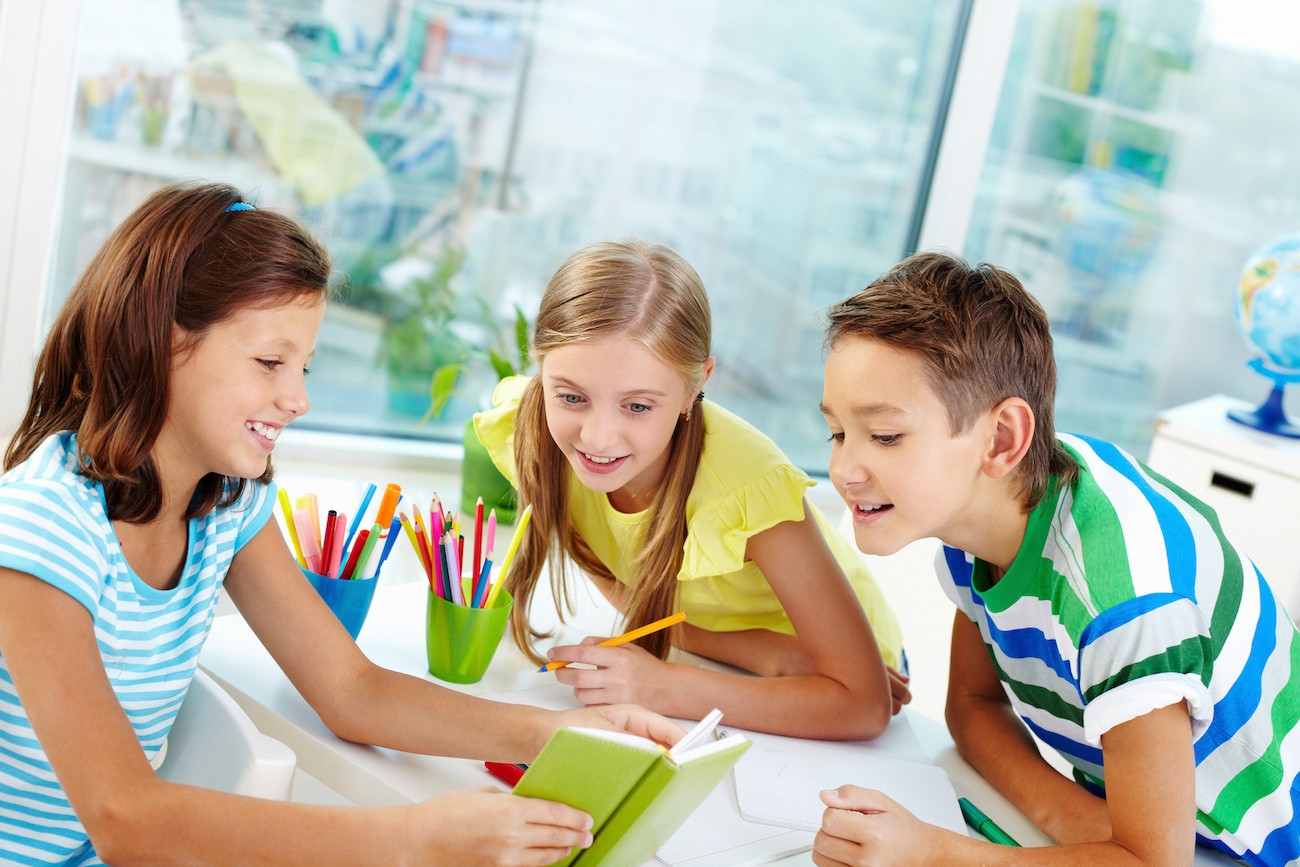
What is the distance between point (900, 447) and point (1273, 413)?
1.82 m

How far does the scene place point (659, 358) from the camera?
4.13ft

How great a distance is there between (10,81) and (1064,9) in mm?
2318

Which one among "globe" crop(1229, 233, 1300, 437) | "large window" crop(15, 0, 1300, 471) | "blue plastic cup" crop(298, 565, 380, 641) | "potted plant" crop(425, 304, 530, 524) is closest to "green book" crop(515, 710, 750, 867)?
"blue plastic cup" crop(298, 565, 380, 641)

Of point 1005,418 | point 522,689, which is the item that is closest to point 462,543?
point 522,689

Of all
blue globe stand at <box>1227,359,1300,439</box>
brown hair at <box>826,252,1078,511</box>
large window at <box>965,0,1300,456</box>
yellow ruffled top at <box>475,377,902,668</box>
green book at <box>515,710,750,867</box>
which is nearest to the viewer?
green book at <box>515,710,750,867</box>

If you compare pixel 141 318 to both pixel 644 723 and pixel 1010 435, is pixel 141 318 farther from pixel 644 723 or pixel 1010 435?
pixel 1010 435

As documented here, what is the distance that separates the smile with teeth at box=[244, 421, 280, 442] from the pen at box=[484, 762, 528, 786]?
0.32 metres

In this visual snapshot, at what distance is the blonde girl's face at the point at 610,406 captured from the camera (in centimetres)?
124

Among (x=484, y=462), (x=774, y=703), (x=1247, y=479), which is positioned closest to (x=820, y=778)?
(x=774, y=703)

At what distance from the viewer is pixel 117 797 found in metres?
0.77

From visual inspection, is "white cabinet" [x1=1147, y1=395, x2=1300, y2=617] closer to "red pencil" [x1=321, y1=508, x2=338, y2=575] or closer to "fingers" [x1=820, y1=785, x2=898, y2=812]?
"fingers" [x1=820, y1=785, x2=898, y2=812]

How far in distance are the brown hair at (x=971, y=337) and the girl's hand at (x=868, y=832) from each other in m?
0.30

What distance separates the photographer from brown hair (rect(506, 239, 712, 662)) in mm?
1257

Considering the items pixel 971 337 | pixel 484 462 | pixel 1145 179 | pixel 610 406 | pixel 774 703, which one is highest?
pixel 1145 179
